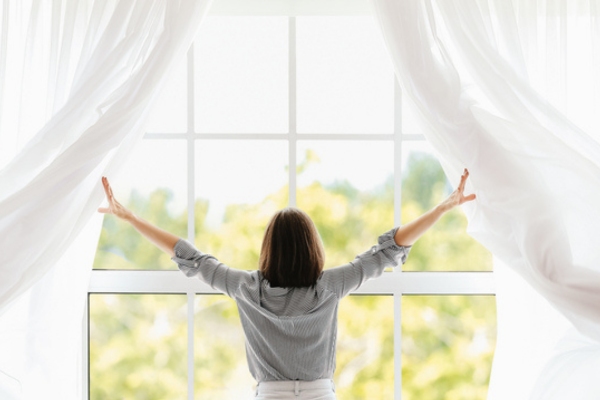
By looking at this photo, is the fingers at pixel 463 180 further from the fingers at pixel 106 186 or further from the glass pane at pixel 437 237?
the fingers at pixel 106 186

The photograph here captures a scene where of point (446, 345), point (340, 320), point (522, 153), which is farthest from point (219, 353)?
point (522, 153)

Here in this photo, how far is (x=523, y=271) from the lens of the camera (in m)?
1.92

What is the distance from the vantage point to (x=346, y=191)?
252 centimetres

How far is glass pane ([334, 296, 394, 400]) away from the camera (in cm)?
251

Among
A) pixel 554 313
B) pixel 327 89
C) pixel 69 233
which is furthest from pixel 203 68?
pixel 554 313

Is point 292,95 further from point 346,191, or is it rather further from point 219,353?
point 219,353

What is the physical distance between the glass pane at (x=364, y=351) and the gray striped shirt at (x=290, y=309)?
1.48 feet

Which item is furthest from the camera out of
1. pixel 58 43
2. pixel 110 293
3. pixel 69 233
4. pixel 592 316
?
pixel 110 293

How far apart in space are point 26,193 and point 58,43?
19.8 inches

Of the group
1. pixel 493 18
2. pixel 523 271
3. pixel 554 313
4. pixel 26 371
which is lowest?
pixel 26 371

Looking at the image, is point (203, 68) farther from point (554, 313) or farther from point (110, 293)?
point (554, 313)

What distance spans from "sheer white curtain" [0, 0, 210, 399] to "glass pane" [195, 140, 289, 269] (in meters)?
0.47

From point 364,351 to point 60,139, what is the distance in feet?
4.24

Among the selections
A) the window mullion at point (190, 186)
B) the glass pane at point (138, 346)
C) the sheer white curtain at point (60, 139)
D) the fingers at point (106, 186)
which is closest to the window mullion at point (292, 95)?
the window mullion at point (190, 186)
